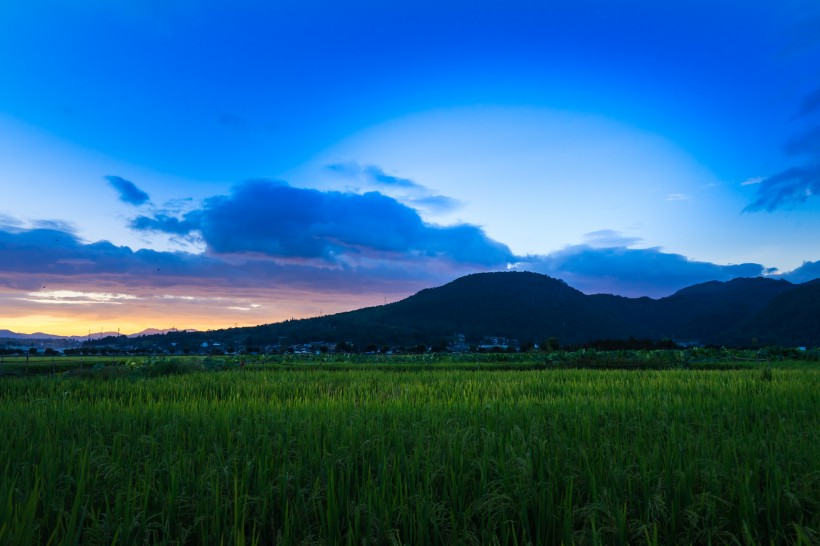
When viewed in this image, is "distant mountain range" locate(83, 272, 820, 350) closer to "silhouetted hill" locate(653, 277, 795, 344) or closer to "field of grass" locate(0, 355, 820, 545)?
"silhouetted hill" locate(653, 277, 795, 344)

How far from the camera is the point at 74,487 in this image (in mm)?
4129

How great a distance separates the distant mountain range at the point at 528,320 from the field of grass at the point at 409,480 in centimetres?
8676

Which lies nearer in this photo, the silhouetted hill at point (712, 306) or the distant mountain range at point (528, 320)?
the distant mountain range at point (528, 320)

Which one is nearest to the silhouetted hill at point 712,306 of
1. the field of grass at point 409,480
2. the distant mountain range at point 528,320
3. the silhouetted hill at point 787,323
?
the distant mountain range at point 528,320

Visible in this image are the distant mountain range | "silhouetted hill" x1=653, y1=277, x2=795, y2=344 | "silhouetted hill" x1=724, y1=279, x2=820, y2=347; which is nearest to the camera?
"silhouetted hill" x1=724, y1=279, x2=820, y2=347

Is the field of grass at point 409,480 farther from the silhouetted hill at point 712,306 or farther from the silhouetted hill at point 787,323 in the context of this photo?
the silhouetted hill at point 712,306

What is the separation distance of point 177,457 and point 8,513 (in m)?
1.89

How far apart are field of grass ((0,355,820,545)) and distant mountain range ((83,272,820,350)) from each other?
285ft

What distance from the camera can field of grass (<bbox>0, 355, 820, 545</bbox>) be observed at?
3.01 meters

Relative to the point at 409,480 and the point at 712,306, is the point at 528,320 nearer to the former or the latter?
the point at 712,306

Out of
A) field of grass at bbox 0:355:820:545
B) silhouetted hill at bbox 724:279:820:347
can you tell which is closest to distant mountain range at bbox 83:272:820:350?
silhouetted hill at bbox 724:279:820:347

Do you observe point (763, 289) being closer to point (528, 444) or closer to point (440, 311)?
point (440, 311)

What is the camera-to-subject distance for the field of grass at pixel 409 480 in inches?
118

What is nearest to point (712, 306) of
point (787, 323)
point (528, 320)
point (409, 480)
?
Result: point (787, 323)
